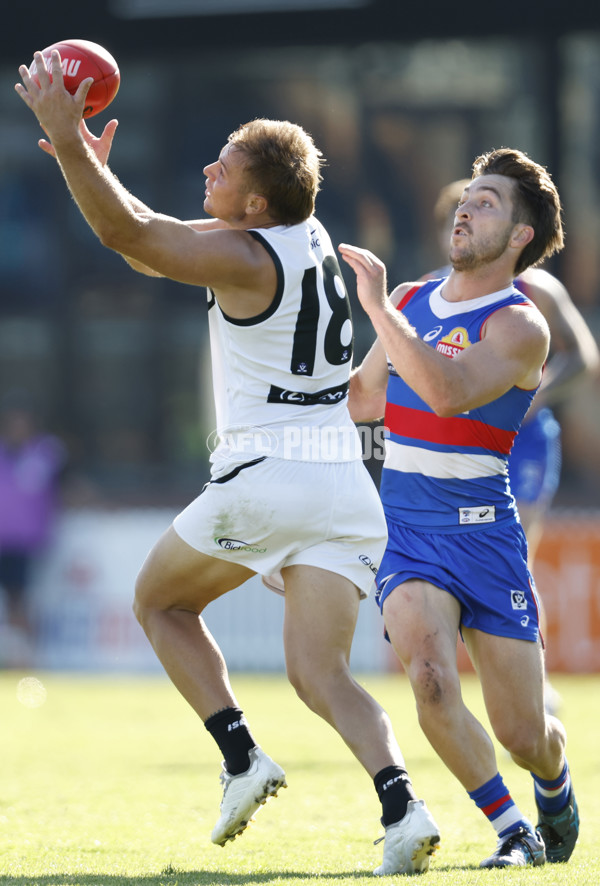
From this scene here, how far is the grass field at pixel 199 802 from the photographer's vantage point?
14.4 ft

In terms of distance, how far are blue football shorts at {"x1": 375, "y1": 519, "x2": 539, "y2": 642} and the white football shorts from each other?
32 centimetres

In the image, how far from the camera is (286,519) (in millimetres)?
4352

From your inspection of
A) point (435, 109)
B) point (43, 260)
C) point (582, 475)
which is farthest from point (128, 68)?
point (582, 475)

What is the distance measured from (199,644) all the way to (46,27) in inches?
522

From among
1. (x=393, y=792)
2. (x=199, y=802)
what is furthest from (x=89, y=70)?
(x=199, y=802)

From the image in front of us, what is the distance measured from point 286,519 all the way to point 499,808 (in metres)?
1.22

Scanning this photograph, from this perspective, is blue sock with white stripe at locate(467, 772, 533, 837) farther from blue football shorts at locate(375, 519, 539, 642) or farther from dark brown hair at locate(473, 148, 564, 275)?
dark brown hair at locate(473, 148, 564, 275)

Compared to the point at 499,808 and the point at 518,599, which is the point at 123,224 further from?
the point at 499,808

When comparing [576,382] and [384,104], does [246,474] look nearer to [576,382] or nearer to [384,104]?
[576,382]

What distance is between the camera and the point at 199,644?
4.59 metres

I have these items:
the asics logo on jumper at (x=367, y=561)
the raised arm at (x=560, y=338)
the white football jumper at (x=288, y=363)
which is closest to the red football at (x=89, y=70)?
the white football jumper at (x=288, y=363)

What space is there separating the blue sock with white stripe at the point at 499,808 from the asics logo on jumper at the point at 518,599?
580 mm

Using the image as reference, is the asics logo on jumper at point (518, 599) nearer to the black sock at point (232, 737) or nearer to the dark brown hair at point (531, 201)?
the black sock at point (232, 737)

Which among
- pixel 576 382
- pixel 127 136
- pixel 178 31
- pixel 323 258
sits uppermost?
pixel 178 31
